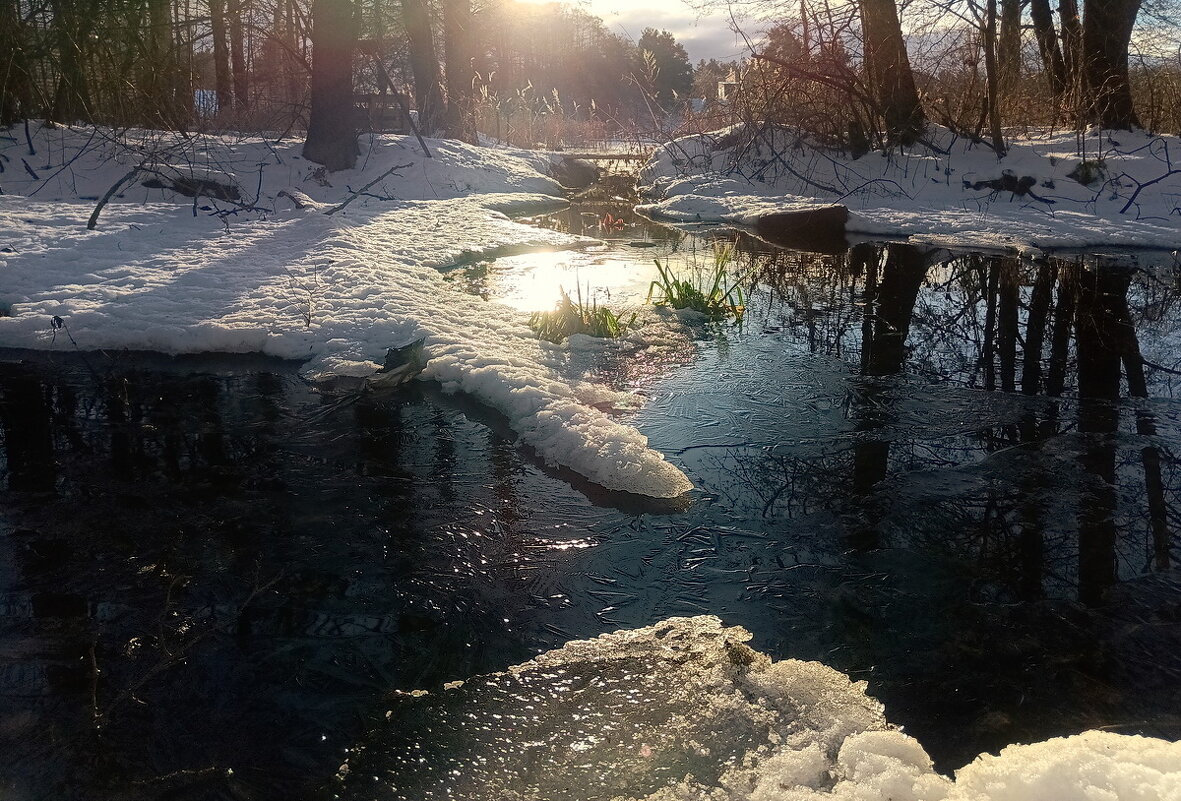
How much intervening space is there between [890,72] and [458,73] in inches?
436

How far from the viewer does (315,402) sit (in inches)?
185

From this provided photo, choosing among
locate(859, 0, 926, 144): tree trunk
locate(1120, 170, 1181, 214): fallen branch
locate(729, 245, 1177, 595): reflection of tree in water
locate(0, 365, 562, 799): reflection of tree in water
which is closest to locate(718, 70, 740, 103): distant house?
locate(859, 0, 926, 144): tree trunk

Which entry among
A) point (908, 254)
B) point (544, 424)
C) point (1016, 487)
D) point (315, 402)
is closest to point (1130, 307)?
point (908, 254)

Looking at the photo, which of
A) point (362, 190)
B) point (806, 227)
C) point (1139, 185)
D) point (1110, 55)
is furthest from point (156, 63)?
point (1110, 55)

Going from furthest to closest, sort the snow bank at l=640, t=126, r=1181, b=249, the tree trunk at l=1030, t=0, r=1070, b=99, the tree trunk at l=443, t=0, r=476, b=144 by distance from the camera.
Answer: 1. the tree trunk at l=443, t=0, r=476, b=144
2. the tree trunk at l=1030, t=0, r=1070, b=99
3. the snow bank at l=640, t=126, r=1181, b=249

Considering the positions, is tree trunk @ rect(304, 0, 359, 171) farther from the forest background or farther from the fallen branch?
the fallen branch

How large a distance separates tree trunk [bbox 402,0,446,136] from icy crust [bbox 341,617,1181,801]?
16604mm

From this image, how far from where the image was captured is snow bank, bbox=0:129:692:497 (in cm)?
458

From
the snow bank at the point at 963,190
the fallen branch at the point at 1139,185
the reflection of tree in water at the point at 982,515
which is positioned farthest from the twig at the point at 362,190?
the fallen branch at the point at 1139,185

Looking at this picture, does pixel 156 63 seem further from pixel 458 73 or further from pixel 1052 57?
pixel 458 73

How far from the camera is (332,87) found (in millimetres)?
11922

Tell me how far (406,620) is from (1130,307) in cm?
622

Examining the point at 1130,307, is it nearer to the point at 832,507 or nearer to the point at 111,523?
the point at 832,507

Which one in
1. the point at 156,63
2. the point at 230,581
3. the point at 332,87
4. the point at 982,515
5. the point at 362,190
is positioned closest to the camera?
the point at 230,581
